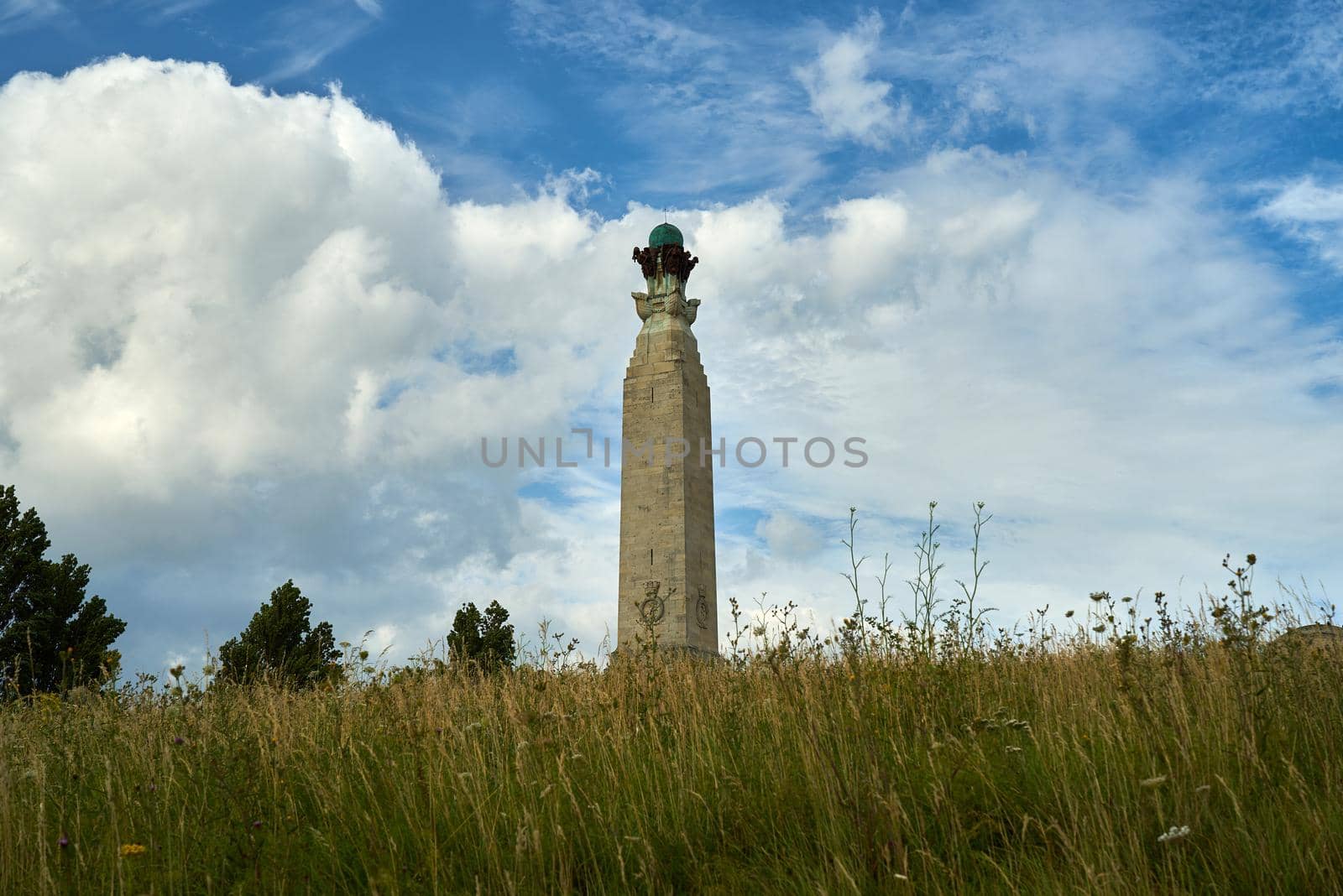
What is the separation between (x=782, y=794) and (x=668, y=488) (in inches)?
779

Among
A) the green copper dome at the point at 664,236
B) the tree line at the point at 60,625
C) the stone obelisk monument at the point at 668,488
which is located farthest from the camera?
the green copper dome at the point at 664,236

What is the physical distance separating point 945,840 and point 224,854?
3284 millimetres

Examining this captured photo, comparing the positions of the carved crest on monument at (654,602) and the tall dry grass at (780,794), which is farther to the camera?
the carved crest on monument at (654,602)

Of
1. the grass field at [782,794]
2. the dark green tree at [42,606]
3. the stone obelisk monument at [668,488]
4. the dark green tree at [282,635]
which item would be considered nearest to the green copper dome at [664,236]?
the stone obelisk monument at [668,488]

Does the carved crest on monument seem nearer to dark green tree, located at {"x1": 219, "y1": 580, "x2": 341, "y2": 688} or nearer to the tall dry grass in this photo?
dark green tree, located at {"x1": 219, "y1": 580, "x2": 341, "y2": 688}

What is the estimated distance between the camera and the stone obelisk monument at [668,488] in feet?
76.2

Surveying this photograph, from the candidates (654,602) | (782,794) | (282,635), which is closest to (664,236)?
(654,602)

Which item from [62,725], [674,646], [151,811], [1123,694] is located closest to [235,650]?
[674,646]

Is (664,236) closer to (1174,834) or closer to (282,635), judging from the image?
(282,635)

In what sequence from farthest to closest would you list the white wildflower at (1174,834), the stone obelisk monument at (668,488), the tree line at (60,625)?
the stone obelisk monument at (668,488), the tree line at (60,625), the white wildflower at (1174,834)

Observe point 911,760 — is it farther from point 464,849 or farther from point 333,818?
point 333,818

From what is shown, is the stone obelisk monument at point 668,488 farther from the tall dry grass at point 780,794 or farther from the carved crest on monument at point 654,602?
the tall dry grass at point 780,794

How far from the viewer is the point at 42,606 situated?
1941 centimetres

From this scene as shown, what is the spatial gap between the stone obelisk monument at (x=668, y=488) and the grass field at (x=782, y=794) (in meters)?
16.8
